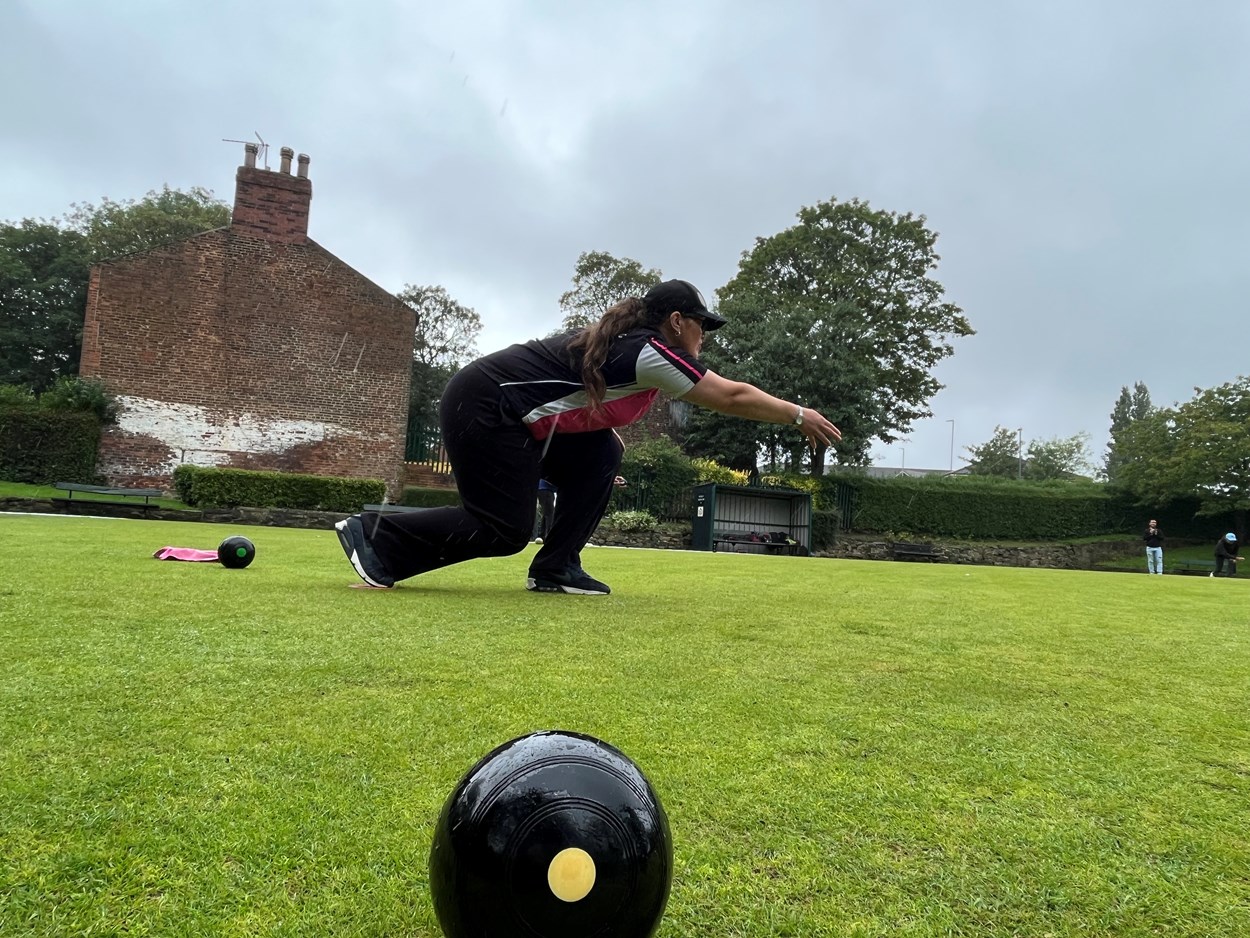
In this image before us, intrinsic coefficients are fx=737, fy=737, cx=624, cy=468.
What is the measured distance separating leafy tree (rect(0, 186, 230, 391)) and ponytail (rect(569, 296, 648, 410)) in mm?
37521

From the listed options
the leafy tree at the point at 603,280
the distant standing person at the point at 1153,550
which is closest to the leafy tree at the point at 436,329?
the leafy tree at the point at 603,280

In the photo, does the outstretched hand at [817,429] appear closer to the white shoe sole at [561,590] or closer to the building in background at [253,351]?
the white shoe sole at [561,590]

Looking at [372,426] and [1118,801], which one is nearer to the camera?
[1118,801]

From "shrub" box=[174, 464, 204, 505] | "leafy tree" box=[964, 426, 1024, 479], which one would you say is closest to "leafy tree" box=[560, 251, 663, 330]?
"shrub" box=[174, 464, 204, 505]

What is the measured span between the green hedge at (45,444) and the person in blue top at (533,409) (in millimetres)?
17784

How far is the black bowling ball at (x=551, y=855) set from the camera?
85cm

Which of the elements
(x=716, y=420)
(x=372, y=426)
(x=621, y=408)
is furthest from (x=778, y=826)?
(x=716, y=420)

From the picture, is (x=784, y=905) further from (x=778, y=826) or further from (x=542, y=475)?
(x=542, y=475)

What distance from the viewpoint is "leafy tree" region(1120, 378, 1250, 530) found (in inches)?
1176

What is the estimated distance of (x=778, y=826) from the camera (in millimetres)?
1355

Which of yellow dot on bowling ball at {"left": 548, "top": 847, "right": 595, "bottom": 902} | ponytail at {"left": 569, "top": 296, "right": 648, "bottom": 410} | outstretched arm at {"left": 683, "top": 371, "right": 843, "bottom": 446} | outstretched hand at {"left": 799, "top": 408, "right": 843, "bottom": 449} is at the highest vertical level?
ponytail at {"left": 569, "top": 296, "right": 648, "bottom": 410}

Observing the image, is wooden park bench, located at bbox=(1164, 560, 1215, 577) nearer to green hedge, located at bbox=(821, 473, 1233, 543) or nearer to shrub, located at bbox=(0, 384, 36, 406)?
green hedge, located at bbox=(821, 473, 1233, 543)

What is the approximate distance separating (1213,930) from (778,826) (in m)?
0.65

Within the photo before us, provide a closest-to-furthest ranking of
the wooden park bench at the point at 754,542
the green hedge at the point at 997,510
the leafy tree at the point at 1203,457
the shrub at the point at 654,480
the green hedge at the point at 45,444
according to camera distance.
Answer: the green hedge at the point at 45,444, the wooden park bench at the point at 754,542, the shrub at the point at 654,480, the green hedge at the point at 997,510, the leafy tree at the point at 1203,457
